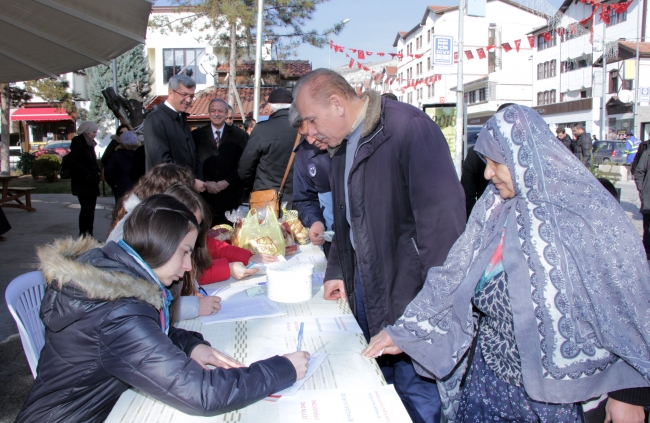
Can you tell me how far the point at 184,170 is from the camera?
2758 mm

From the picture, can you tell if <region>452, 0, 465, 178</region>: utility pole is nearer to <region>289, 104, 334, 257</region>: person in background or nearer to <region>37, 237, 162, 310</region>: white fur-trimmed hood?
<region>289, 104, 334, 257</region>: person in background

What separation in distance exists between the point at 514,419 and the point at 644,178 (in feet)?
20.8

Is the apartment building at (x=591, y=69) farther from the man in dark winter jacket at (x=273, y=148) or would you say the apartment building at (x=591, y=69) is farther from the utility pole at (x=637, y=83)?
the man in dark winter jacket at (x=273, y=148)

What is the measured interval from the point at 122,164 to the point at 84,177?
900 mm

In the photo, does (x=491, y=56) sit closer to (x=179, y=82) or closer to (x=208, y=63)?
(x=208, y=63)

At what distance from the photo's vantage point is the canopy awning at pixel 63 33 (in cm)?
363

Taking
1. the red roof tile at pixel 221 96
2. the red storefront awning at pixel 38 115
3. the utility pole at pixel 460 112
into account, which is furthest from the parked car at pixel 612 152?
the red storefront awning at pixel 38 115

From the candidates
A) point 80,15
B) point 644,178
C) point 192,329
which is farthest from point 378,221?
point 644,178

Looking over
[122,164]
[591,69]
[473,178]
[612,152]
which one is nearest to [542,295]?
[473,178]

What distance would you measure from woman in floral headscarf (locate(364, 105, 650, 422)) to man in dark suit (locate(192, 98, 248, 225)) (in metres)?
3.88

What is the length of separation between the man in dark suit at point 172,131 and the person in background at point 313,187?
48.8 inches

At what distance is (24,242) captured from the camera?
25.1 ft

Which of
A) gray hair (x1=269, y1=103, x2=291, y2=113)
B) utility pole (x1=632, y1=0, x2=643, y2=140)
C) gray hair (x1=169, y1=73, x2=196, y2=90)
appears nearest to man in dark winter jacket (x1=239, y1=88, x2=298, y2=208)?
gray hair (x1=269, y1=103, x2=291, y2=113)

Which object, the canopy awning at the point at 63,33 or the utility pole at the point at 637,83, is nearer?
the canopy awning at the point at 63,33
